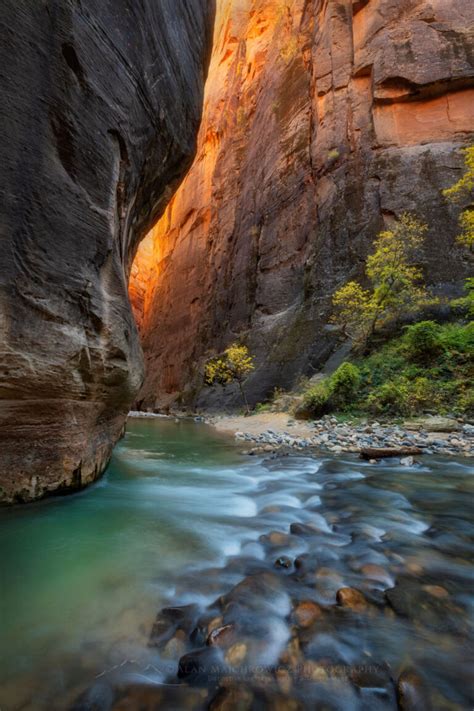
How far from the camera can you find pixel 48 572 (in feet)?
9.68

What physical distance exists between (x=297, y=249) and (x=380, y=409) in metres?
15.7

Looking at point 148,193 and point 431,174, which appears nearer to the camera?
point 148,193

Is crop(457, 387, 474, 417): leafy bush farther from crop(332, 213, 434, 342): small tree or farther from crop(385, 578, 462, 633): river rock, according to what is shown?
crop(385, 578, 462, 633): river rock

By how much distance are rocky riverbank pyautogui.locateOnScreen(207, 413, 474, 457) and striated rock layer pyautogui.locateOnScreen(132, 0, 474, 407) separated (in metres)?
7.64

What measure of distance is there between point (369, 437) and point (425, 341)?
5.62 m

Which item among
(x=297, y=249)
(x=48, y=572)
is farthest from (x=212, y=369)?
(x=48, y=572)

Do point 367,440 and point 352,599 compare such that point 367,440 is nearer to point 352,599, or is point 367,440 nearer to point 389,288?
point 352,599

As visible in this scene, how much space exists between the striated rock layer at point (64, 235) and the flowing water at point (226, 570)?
897 millimetres

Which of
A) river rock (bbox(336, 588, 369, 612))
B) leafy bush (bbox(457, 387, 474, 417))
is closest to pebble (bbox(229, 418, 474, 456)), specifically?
leafy bush (bbox(457, 387, 474, 417))

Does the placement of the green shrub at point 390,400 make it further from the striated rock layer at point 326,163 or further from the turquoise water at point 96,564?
the turquoise water at point 96,564

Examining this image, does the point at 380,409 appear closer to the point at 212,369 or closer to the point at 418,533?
the point at 418,533

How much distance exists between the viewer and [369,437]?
9492 mm

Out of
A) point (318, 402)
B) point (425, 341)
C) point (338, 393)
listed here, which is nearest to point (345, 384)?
point (338, 393)

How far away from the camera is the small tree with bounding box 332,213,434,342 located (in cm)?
1584
